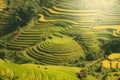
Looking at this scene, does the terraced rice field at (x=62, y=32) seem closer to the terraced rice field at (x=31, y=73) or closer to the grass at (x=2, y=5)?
the grass at (x=2, y=5)

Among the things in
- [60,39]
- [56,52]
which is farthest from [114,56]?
[60,39]

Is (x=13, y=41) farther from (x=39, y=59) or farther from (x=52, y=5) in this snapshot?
(x=52, y=5)

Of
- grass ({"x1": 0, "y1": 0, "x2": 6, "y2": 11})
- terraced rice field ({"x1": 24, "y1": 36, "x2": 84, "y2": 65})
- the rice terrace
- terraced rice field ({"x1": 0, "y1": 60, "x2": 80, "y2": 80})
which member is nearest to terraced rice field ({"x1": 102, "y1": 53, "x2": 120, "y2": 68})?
the rice terrace

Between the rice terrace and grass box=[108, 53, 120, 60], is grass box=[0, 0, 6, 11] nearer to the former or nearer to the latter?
the rice terrace

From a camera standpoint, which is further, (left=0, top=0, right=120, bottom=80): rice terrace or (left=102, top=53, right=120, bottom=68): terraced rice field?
(left=102, top=53, right=120, bottom=68): terraced rice field

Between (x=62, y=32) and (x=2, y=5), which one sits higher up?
(x=2, y=5)

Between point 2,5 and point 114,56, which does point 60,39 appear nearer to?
point 114,56

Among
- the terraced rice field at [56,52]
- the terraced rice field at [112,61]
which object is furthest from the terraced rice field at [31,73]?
the terraced rice field at [112,61]

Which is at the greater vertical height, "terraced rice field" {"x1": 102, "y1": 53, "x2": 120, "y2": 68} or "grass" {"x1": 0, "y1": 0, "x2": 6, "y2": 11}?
"grass" {"x1": 0, "y1": 0, "x2": 6, "y2": 11}
